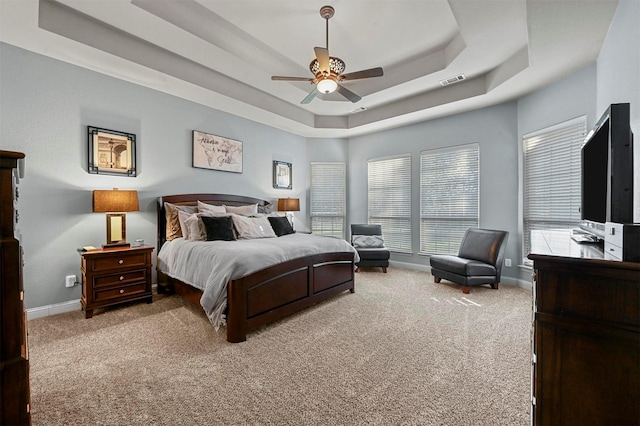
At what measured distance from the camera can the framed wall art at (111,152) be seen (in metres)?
3.37

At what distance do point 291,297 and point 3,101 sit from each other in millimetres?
3501

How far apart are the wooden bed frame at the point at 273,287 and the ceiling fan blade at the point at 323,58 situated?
201 centimetres

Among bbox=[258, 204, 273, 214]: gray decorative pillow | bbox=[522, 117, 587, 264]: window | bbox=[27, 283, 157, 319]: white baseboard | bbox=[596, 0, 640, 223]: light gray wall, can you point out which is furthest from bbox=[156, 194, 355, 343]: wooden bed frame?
bbox=[522, 117, 587, 264]: window

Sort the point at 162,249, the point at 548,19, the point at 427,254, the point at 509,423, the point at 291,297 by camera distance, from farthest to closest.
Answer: the point at 427,254 → the point at 162,249 → the point at 291,297 → the point at 548,19 → the point at 509,423

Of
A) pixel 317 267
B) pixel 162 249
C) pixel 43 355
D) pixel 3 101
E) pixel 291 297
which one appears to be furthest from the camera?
pixel 162 249

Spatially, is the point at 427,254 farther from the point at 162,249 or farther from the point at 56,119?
the point at 56,119

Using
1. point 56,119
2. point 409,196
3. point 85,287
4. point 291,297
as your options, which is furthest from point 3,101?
point 409,196

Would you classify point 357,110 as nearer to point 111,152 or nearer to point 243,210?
point 243,210

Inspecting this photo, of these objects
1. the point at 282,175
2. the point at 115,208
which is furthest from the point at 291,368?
the point at 282,175

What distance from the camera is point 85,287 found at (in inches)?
117

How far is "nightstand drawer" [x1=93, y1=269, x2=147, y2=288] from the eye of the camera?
3.03 meters

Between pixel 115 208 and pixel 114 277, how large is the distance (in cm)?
77

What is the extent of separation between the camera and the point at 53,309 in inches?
122

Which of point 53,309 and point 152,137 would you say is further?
point 152,137
